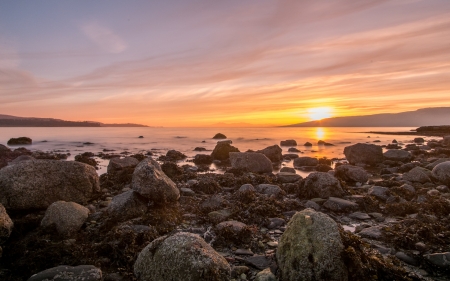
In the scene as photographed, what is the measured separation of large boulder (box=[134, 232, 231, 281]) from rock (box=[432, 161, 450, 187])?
11.3 meters

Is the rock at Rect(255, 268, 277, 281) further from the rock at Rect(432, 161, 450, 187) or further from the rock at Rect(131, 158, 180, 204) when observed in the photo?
the rock at Rect(432, 161, 450, 187)

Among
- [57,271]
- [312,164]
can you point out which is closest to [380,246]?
[57,271]

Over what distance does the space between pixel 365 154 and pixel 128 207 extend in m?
17.9

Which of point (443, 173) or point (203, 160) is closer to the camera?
point (443, 173)

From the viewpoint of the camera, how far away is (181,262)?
398cm

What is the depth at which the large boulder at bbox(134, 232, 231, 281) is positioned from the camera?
3930 millimetres

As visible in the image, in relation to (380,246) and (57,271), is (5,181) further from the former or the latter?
(380,246)

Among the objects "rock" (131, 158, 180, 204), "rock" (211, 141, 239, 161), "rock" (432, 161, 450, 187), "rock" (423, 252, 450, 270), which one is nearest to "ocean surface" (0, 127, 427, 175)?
"rock" (211, 141, 239, 161)

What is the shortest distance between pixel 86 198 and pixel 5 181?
2187 mm

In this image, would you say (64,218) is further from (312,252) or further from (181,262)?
(312,252)

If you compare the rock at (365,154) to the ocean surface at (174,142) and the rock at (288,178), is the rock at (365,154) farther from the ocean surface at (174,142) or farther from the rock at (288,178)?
the rock at (288,178)

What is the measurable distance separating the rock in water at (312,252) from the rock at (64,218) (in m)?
4.85

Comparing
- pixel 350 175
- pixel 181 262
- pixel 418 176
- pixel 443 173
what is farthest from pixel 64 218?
pixel 443 173

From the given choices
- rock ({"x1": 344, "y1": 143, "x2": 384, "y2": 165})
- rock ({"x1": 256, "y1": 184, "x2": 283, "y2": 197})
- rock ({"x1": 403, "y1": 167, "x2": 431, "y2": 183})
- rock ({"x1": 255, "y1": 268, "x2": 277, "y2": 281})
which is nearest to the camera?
rock ({"x1": 255, "y1": 268, "x2": 277, "y2": 281})
